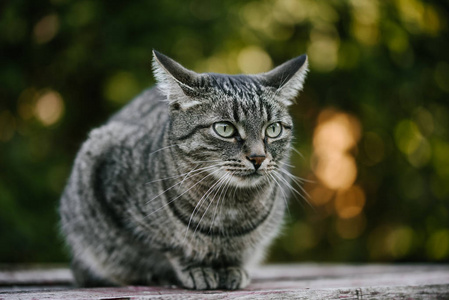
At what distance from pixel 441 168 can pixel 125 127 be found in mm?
3269

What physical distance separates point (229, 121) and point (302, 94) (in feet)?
10.1

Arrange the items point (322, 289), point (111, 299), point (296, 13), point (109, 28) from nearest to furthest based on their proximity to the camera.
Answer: point (111, 299), point (322, 289), point (109, 28), point (296, 13)

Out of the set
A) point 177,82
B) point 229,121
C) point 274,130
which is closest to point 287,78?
point 274,130

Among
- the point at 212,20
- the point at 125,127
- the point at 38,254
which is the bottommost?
the point at 38,254

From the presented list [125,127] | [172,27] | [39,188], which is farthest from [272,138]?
[39,188]

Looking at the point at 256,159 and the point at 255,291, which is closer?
the point at 255,291

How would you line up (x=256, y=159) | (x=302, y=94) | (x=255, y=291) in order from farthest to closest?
1. (x=302, y=94)
2. (x=256, y=159)
3. (x=255, y=291)

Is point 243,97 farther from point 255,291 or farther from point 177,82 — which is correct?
point 255,291

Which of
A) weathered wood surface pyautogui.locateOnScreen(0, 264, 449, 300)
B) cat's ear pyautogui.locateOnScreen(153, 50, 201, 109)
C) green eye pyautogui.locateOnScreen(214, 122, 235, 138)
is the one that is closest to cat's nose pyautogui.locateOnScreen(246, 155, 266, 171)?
green eye pyautogui.locateOnScreen(214, 122, 235, 138)

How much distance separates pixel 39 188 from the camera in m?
3.79

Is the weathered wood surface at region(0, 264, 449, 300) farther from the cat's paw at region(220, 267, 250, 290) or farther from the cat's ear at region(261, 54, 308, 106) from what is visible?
the cat's ear at region(261, 54, 308, 106)

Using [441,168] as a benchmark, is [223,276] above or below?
below

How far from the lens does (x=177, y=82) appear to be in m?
1.95

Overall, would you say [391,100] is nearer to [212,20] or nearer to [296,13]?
[296,13]
